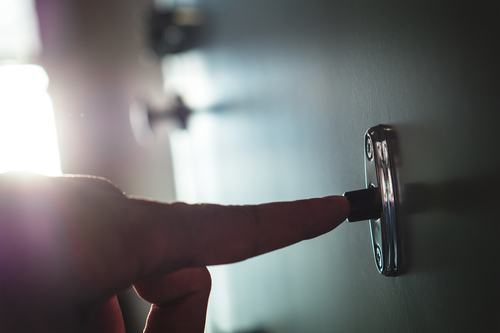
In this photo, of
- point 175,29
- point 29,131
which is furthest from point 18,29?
point 175,29

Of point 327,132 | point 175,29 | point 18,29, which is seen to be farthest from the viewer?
point 18,29

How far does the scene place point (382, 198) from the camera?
1.01 ft

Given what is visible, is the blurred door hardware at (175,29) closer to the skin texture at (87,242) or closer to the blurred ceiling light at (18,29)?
the skin texture at (87,242)

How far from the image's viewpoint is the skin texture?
0.77 ft

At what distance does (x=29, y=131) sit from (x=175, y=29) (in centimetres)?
71

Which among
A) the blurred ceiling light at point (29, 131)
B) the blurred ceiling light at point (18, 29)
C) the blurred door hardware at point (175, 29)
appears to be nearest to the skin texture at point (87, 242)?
the blurred door hardware at point (175, 29)

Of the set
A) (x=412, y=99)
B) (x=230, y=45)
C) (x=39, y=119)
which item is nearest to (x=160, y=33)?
(x=230, y=45)

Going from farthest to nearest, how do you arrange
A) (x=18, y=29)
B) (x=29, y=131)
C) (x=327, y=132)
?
(x=18, y=29), (x=29, y=131), (x=327, y=132)

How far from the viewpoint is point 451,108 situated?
0.83 ft

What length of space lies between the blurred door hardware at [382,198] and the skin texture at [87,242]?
63mm

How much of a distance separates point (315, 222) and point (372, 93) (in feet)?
0.24

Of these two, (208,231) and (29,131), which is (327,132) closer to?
(208,231)

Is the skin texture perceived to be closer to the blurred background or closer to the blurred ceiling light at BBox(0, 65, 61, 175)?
the blurred background

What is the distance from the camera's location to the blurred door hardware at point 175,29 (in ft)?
2.13
